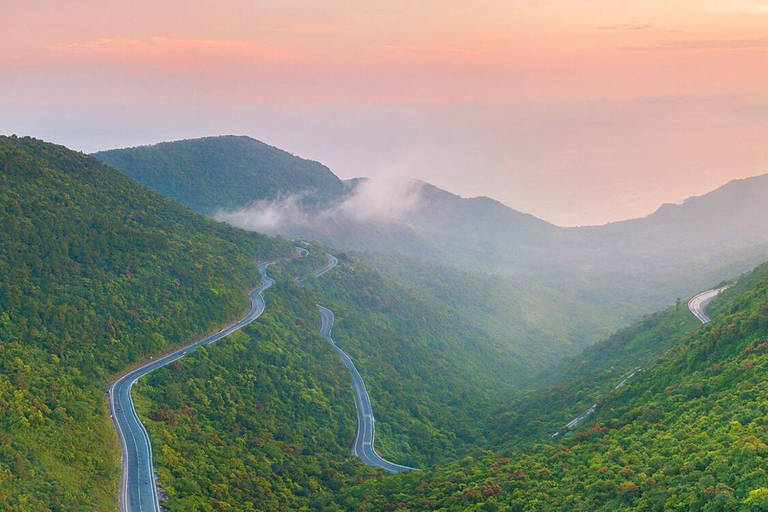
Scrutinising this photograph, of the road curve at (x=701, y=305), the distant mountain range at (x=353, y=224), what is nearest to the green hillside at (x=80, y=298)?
the road curve at (x=701, y=305)

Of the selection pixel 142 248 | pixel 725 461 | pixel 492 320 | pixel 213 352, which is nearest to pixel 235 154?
pixel 492 320

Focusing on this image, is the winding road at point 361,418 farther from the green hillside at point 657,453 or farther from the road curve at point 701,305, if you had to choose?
the road curve at point 701,305

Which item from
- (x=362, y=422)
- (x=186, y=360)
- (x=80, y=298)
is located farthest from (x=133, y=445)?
(x=362, y=422)

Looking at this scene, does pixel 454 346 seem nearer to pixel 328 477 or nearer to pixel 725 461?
pixel 328 477

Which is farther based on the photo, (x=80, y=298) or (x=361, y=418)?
(x=361, y=418)

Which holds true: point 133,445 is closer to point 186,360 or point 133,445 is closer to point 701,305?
point 186,360

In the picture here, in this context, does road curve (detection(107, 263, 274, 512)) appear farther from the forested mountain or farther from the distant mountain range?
the distant mountain range
